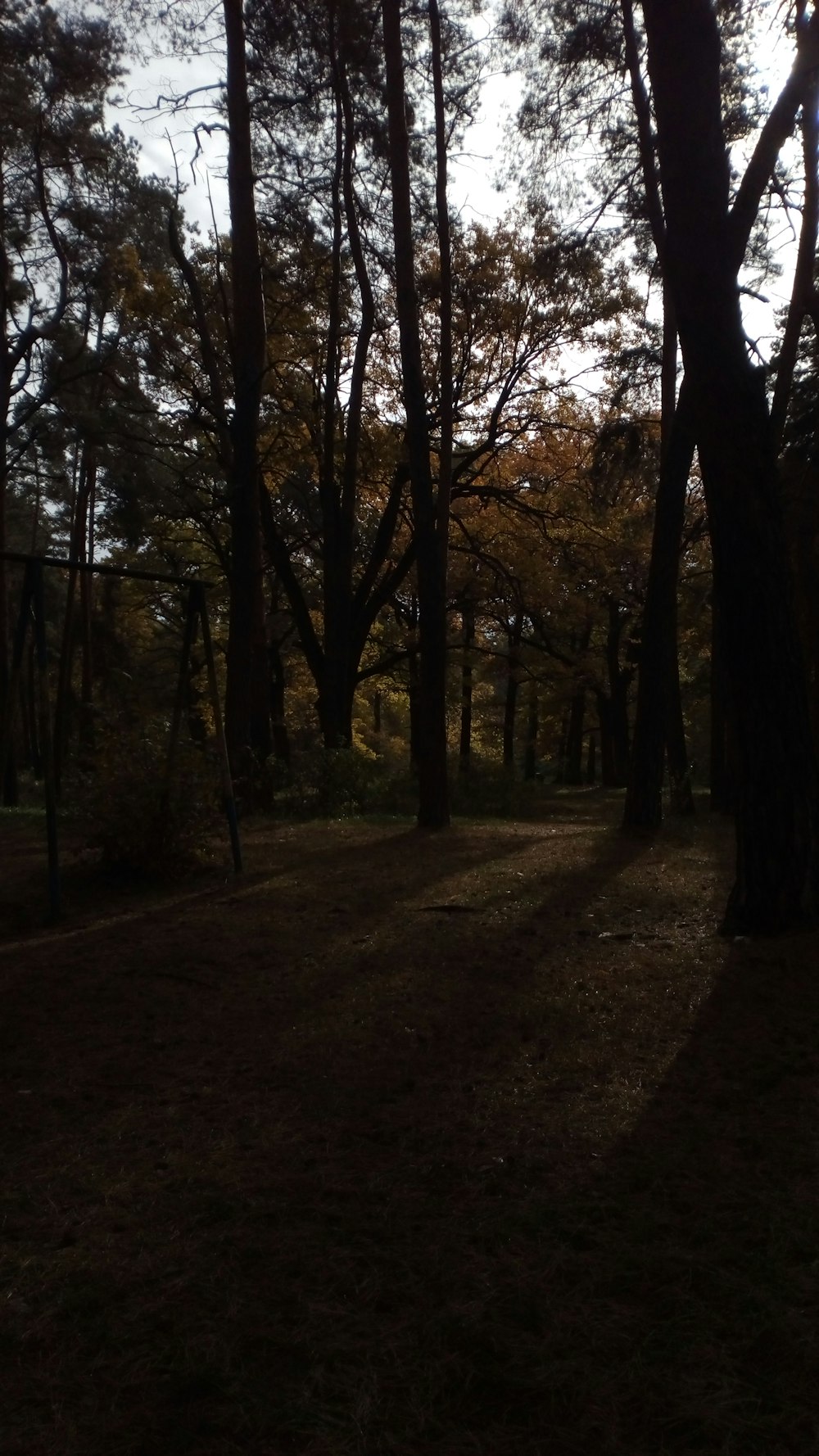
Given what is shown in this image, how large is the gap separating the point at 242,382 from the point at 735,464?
8.31 m

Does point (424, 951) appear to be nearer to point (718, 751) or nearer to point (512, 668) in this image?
point (718, 751)

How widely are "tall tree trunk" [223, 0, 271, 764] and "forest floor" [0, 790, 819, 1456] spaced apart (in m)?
6.31

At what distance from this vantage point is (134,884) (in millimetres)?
8773

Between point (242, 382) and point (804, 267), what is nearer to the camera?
point (804, 267)

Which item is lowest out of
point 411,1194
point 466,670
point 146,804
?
point 411,1194

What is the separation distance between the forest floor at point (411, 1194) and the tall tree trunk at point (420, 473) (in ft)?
21.8

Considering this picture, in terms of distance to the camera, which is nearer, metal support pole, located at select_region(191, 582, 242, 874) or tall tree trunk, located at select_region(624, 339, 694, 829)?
metal support pole, located at select_region(191, 582, 242, 874)

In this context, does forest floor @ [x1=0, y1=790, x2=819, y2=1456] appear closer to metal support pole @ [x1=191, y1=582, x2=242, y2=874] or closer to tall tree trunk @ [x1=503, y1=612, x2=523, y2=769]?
metal support pole @ [x1=191, y1=582, x2=242, y2=874]

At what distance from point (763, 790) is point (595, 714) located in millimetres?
38258

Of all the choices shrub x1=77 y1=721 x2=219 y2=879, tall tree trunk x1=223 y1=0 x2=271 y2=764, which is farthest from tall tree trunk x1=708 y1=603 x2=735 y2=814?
shrub x1=77 y1=721 x2=219 y2=879

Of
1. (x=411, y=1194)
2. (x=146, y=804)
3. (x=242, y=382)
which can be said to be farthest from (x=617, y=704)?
Result: (x=411, y=1194)

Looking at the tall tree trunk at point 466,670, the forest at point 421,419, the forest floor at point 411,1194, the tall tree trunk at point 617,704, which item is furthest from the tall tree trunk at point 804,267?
the tall tree trunk at point 617,704

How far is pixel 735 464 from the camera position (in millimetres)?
5902

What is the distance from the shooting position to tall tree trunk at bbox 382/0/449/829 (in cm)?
1262
